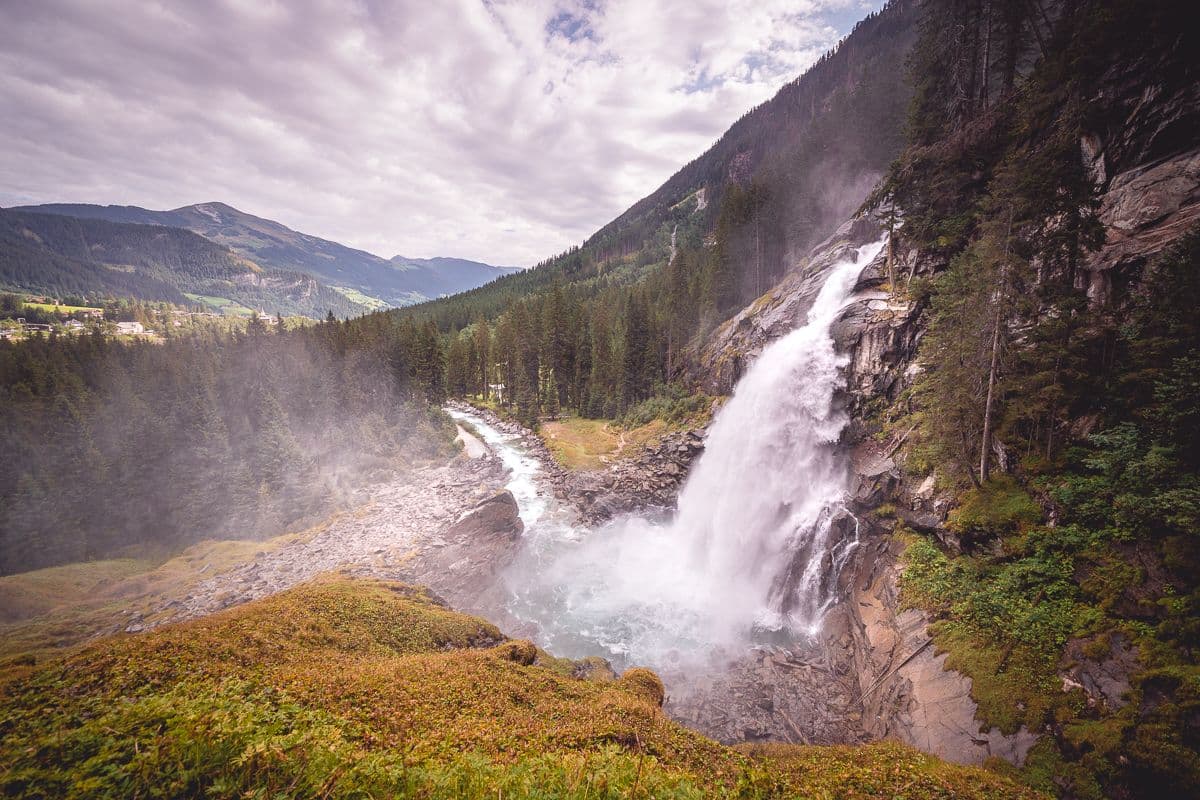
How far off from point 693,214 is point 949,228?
454ft

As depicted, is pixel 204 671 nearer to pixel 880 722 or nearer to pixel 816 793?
pixel 816 793

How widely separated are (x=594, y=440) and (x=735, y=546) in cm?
2413

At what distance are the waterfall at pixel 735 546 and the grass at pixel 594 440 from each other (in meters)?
9.67

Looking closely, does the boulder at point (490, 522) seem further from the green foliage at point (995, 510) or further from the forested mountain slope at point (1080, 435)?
the green foliage at point (995, 510)

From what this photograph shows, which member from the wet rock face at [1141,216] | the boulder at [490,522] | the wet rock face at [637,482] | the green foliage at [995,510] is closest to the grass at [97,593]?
the boulder at [490,522]

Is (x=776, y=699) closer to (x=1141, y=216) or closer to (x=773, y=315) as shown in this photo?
(x=1141, y=216)

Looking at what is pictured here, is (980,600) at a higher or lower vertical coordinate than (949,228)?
lower

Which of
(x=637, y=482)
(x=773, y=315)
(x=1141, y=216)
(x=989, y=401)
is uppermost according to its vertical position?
(x=1141, y=216)

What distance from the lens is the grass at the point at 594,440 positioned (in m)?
42.8

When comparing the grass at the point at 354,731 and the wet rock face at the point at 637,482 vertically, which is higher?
the grass at the point at 354,731

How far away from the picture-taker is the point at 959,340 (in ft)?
55.2

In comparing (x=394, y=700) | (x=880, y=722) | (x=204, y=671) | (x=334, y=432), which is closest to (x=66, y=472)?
(x=334, y=432)

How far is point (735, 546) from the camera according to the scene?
86.3ft

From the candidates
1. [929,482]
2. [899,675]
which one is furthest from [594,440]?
[899,675]
